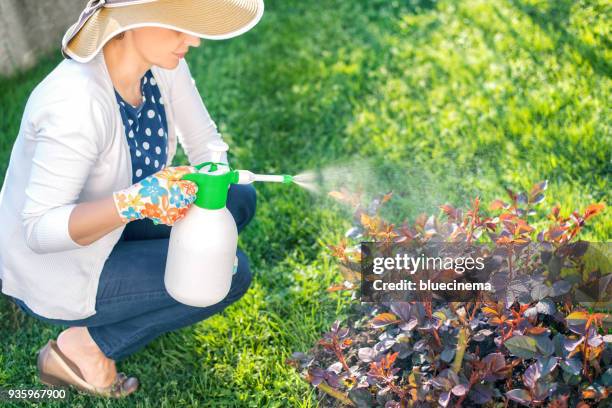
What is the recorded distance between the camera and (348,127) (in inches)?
172

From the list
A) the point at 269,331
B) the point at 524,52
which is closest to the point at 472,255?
the point at 269,331

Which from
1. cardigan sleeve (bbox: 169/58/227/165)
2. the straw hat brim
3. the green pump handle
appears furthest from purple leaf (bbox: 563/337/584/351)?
cardigan sleeve (bbox: 169/58/227/165)

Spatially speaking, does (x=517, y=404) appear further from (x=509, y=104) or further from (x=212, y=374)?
(x=509, y=104)

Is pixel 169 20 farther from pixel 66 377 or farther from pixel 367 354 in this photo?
pixel 66 377

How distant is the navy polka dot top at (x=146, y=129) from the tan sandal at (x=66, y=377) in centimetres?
72

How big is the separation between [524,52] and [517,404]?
8.02 feet

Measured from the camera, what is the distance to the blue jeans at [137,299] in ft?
9.24

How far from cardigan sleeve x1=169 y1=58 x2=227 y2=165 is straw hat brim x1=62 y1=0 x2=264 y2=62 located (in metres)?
0.51

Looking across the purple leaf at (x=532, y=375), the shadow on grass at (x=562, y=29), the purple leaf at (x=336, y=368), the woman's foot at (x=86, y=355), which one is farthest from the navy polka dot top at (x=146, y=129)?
the shadow on grass at (x=562, y=29)

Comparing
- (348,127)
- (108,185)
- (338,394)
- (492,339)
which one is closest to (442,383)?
(492,339)

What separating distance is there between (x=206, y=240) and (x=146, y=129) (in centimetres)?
53

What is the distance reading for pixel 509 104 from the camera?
13.9ft

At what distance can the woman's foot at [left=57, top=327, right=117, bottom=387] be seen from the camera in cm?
303

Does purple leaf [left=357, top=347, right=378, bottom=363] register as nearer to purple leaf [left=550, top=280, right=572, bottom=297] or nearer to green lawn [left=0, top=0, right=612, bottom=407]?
green lawn [left=0, top=0, right=612, bottom=407]
